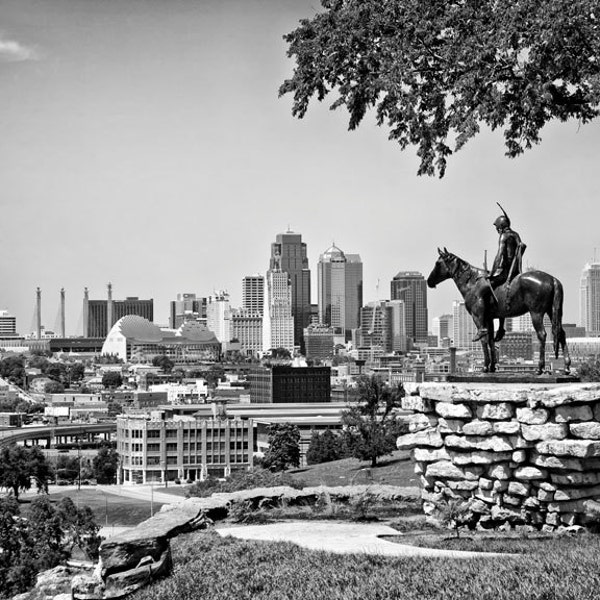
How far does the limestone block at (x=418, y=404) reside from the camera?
10648 mm

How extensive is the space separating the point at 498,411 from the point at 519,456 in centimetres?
45

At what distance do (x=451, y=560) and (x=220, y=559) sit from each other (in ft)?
6.63

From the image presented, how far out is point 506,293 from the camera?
11.1m

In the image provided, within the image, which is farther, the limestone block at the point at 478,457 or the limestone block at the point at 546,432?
the limestone block at the point at 478,457

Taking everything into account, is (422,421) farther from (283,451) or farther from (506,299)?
(283,451)

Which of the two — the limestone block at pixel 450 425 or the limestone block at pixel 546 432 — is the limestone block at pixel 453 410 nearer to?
the limestone block at pixel 450 425

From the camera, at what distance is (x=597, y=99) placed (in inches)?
396

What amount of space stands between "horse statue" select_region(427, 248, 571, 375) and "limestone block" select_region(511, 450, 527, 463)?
109 centimetres

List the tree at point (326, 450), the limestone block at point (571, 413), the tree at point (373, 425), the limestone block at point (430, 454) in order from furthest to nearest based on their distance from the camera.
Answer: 1. the tree at point (326, 450)
2. the tree at point (373, 425)
3. the limestone block at point (430, 454)
4. the limestone block at point (571, 413)

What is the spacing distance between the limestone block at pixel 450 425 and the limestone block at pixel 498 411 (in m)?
0.30

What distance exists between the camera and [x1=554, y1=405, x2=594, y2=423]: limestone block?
9578 millimetres

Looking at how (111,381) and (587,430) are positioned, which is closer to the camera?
(587,430)

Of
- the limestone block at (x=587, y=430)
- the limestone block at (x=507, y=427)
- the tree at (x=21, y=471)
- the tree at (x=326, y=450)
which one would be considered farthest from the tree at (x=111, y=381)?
the limestone block at (x=587, y=430)

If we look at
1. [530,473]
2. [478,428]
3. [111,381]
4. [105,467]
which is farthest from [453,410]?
[111,381]
